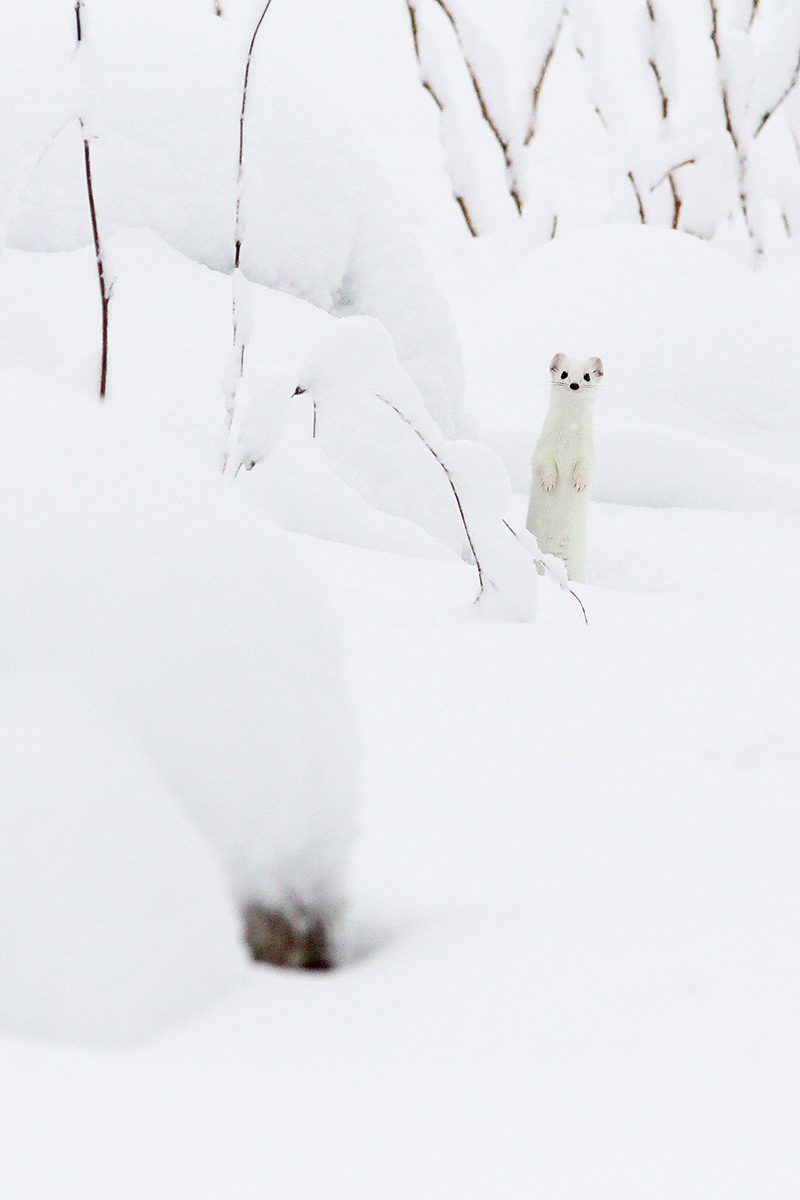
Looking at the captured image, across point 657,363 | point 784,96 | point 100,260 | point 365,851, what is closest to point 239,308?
point 100,260

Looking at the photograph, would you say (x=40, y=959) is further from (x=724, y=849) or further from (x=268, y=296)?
(x=268, y=296)

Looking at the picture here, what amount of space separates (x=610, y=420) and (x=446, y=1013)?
243 cm

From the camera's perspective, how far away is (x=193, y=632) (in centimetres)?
43

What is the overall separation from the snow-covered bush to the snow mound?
0.01 metres

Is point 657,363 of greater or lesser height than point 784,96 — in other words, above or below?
below

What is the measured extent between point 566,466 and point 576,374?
0.58ft

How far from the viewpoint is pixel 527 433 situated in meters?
2.45

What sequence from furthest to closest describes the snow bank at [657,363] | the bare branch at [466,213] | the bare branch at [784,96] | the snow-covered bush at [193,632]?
the bare branch at [784,96] < the bare branch at [466,213] < the snow bank at [657,363] < the snow-covered bush at [193,632]

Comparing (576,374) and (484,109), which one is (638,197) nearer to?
(484,109)

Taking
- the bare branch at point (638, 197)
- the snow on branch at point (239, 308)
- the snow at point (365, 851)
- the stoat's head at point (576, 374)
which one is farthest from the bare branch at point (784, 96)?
the snow at point (365, 851)

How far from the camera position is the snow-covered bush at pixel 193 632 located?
1.37 ft

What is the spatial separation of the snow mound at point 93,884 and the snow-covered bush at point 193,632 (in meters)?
0.01

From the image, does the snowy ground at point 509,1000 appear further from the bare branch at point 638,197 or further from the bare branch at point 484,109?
the bare branch at point 484,109

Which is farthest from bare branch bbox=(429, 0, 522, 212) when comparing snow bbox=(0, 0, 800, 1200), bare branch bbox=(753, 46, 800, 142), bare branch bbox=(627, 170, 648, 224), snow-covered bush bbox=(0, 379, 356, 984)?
Result: snow-covered bush bbox=(0, 379, 356, 984)
